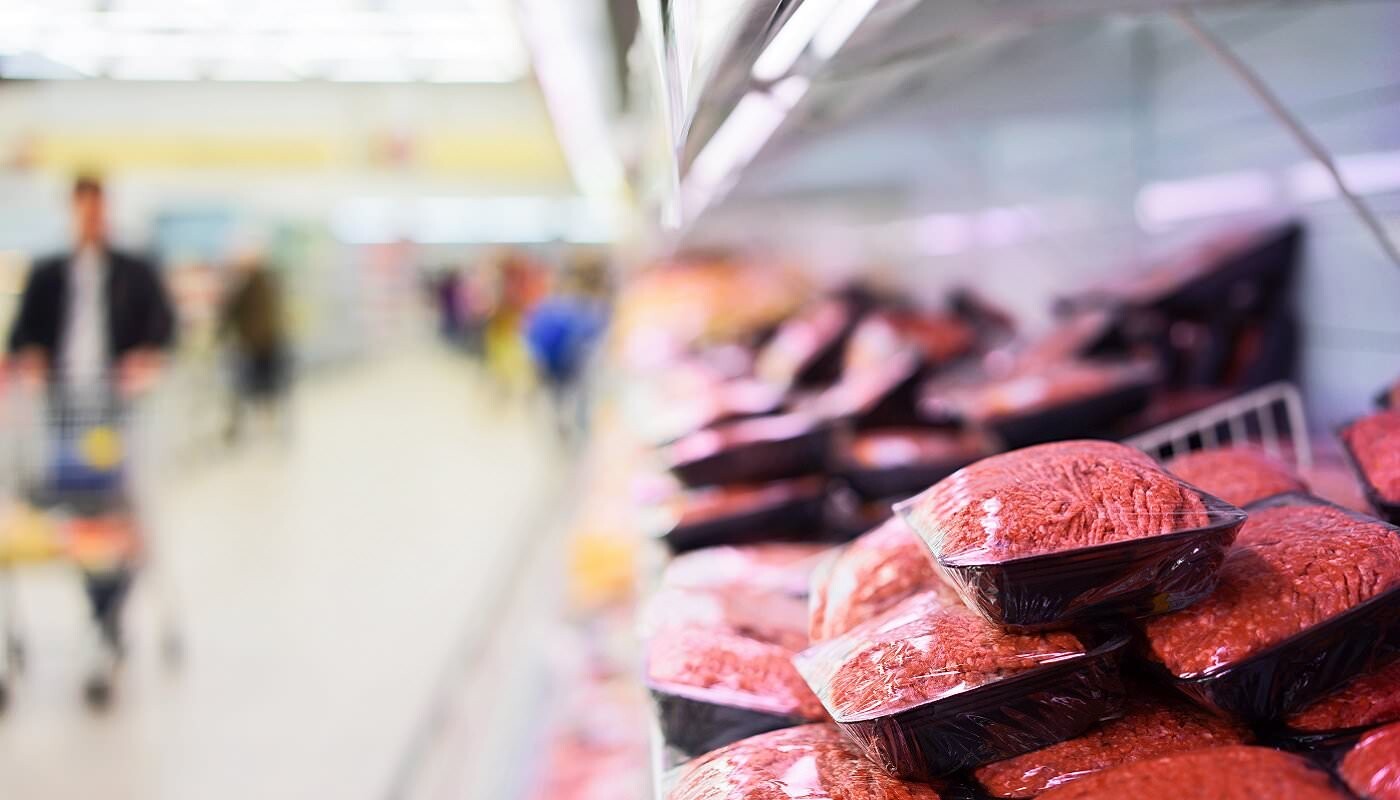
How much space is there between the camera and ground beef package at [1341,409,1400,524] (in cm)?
85

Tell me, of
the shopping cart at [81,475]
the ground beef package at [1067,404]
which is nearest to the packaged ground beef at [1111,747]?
the ground beef package at [1067,404]

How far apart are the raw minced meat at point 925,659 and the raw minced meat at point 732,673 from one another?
117 millimetres

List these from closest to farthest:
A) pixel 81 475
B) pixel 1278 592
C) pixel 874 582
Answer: pixel 1278 592 → pixel 874 582 → pixel 81 475

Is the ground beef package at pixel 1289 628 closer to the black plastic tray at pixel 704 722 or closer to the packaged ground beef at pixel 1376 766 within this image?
the packaged ground beef at pixel 1376 766

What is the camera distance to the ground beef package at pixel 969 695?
73cm

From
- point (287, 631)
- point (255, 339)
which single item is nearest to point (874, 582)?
point (287, 631)

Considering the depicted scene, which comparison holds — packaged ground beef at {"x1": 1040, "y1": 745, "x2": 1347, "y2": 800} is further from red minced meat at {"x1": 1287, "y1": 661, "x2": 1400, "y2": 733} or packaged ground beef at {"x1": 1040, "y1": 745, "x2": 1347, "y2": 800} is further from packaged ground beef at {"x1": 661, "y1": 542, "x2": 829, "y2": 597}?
packaged ground beef at {"x1": 661, "y1": 542, "x2": 829, "y2": 597}

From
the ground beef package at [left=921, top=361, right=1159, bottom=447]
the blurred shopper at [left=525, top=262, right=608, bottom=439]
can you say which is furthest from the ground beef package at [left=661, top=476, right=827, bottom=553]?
the blurred shopper at [left=525, top=262, right=608, bottom=439]

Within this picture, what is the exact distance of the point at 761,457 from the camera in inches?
78.6

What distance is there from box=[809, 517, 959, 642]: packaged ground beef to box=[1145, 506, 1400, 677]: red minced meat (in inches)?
8.6

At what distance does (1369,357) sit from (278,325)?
867 centimetres

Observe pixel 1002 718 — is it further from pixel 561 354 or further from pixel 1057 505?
pixel 561 354

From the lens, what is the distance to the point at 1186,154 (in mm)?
2297

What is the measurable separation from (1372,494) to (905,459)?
3.10 ft
